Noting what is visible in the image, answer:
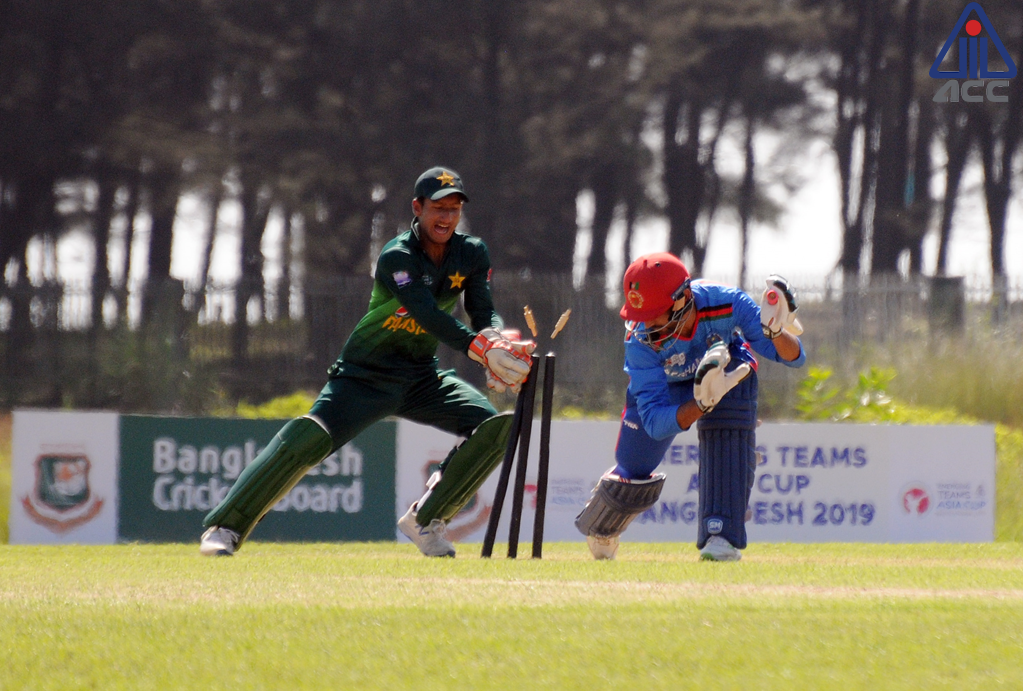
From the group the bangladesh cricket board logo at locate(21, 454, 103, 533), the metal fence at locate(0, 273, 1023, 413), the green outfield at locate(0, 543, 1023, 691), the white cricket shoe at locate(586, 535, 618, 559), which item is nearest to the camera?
the green outfield at locate(0, 543, 1023, 691)

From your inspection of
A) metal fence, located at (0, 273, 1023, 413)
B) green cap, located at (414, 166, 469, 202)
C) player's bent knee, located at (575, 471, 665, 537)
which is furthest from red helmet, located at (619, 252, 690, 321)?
metal fence, located at (0, 273, 1023, 413)

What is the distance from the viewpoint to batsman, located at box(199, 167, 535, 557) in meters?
6.66

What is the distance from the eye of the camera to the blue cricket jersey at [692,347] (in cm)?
666

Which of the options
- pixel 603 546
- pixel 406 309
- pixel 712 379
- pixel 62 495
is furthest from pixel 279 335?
pixel 712 379

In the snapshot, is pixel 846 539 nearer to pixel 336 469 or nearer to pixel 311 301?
pixel 336 469

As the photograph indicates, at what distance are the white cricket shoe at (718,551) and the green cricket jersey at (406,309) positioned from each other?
142 cm

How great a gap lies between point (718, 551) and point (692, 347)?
95cm

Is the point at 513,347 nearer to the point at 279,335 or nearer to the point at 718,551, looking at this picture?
the point at 718,551

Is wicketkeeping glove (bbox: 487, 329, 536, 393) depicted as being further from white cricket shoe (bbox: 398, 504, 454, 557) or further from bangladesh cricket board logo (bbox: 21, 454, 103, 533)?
bangladesh cricket board logo (bbox: 21, 454, 103, 533)

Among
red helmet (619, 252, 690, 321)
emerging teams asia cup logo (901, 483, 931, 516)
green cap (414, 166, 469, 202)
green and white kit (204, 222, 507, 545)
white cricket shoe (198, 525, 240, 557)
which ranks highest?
green cap (414, 166, 469, 202)

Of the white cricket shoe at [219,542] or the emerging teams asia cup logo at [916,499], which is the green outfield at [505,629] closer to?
the white cricket shoe at [219,542]

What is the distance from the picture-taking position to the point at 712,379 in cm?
624

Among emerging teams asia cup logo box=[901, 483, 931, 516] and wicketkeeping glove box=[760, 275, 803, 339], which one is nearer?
wicketkeeping glove box=[760, 275, 803, 339]

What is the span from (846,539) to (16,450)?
6.62 metres
